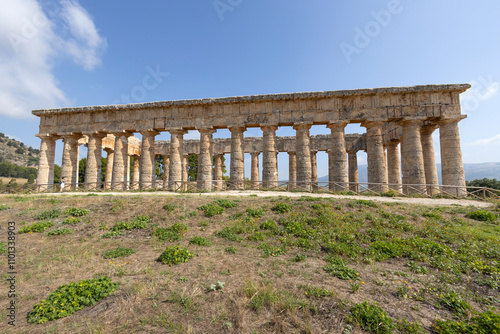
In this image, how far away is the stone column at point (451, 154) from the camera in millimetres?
19625

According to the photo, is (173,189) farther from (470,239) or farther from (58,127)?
(470,239)

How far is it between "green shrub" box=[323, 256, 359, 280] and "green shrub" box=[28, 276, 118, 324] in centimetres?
618

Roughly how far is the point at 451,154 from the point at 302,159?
13.5 m

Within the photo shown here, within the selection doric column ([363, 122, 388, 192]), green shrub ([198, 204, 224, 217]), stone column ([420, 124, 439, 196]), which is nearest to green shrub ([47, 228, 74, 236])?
green shrub ([198, 204, 224, 217])

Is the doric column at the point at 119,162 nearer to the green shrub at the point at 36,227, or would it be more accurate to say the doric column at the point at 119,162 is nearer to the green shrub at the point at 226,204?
the green shrub at the point at 36,227

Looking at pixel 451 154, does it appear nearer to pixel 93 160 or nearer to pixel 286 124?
pixel 286 124

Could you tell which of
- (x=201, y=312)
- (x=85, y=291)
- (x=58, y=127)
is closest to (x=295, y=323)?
(x=201, y=312)

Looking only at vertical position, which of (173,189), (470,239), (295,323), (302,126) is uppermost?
(302,126)

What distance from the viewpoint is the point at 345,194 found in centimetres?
1902

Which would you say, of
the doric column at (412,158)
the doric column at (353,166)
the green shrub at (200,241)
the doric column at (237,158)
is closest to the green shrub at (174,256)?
the green shrub at (200,241)

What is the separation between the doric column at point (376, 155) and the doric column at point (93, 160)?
99.1ft

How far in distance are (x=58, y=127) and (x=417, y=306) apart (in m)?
35.1

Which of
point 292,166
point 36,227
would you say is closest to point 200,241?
point 36,227

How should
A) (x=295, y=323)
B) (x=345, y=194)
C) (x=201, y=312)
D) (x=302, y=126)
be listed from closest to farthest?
(x=295, y=323) < (x=201, y=312) < (x=345, y=194) < (x=302, y=126)
